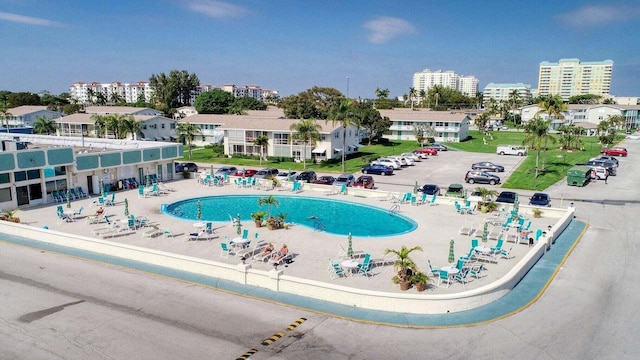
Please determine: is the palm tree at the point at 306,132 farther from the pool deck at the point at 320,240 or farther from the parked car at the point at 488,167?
the pool deck at the point at 320,240

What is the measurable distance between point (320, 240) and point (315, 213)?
7961 millimetres

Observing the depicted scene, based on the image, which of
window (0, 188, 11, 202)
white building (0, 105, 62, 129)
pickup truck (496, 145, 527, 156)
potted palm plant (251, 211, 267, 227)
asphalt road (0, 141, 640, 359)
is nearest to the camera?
asphalt road (0, 141, 640, 359)

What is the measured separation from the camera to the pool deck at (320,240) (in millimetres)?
18922

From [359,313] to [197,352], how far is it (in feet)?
18.5

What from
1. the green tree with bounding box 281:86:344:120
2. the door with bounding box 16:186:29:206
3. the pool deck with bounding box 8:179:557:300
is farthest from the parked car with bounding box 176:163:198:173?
the green tree with bounding box 281:86:344:120

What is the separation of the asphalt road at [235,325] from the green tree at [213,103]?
9235 cm

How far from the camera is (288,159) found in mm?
57531

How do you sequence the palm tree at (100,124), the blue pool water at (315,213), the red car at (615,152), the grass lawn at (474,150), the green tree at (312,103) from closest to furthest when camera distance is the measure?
the blue pool water at (315,213), the grass lawn at (474,150), the red car at (615,152), the palm tree at (100,124), the green tree at (312,103)

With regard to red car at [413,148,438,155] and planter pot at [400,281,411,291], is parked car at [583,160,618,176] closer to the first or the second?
red car at [413,148,438,155]

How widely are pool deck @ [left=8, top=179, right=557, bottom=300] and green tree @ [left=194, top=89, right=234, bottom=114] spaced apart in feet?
259

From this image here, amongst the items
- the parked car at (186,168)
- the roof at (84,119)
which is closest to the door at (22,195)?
the parked car at (186,168)

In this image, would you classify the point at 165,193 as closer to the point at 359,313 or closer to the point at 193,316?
the point at 193,316

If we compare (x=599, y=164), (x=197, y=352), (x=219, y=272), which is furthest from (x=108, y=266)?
(x=599, y=164)

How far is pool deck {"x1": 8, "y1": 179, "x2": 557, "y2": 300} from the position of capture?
18922 millimetres
